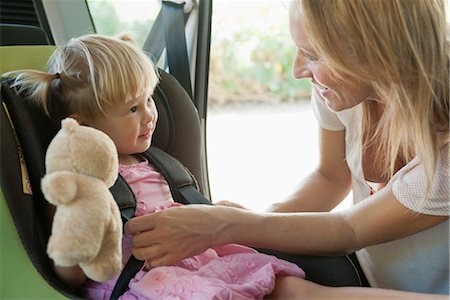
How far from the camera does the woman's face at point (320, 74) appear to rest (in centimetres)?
108

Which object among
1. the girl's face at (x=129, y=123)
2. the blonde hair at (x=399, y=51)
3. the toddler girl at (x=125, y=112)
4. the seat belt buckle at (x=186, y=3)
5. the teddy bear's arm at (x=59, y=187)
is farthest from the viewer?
the seat belt buckle at (x=186, y=3)

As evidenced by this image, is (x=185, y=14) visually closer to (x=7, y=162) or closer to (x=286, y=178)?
(x=7, y=162)

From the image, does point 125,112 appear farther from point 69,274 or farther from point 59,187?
point 59,187

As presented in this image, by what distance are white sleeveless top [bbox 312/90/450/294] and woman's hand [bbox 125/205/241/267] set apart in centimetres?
35

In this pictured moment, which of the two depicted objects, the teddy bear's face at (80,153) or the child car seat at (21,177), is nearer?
the teddy bear's face at (80,153)

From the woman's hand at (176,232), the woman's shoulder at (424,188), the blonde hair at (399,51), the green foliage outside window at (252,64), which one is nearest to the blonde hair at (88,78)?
the woman's hand at (176,232)

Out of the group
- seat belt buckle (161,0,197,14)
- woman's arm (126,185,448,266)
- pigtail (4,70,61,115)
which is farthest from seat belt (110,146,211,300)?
seat belt buckle (161,0,197,14)

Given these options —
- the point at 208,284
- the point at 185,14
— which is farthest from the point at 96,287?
the point at 185,14

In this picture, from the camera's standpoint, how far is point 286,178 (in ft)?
10.1

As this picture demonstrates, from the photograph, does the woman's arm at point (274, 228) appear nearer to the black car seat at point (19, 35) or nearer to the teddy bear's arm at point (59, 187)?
the teddy bear's arm at point (59, 187)

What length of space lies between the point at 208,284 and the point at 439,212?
1.47ft

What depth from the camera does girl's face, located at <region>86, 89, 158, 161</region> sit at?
4.04ft

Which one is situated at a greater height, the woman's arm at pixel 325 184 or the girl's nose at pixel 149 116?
the girl's nose at pixel 149 116

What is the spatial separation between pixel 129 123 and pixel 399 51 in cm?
57
